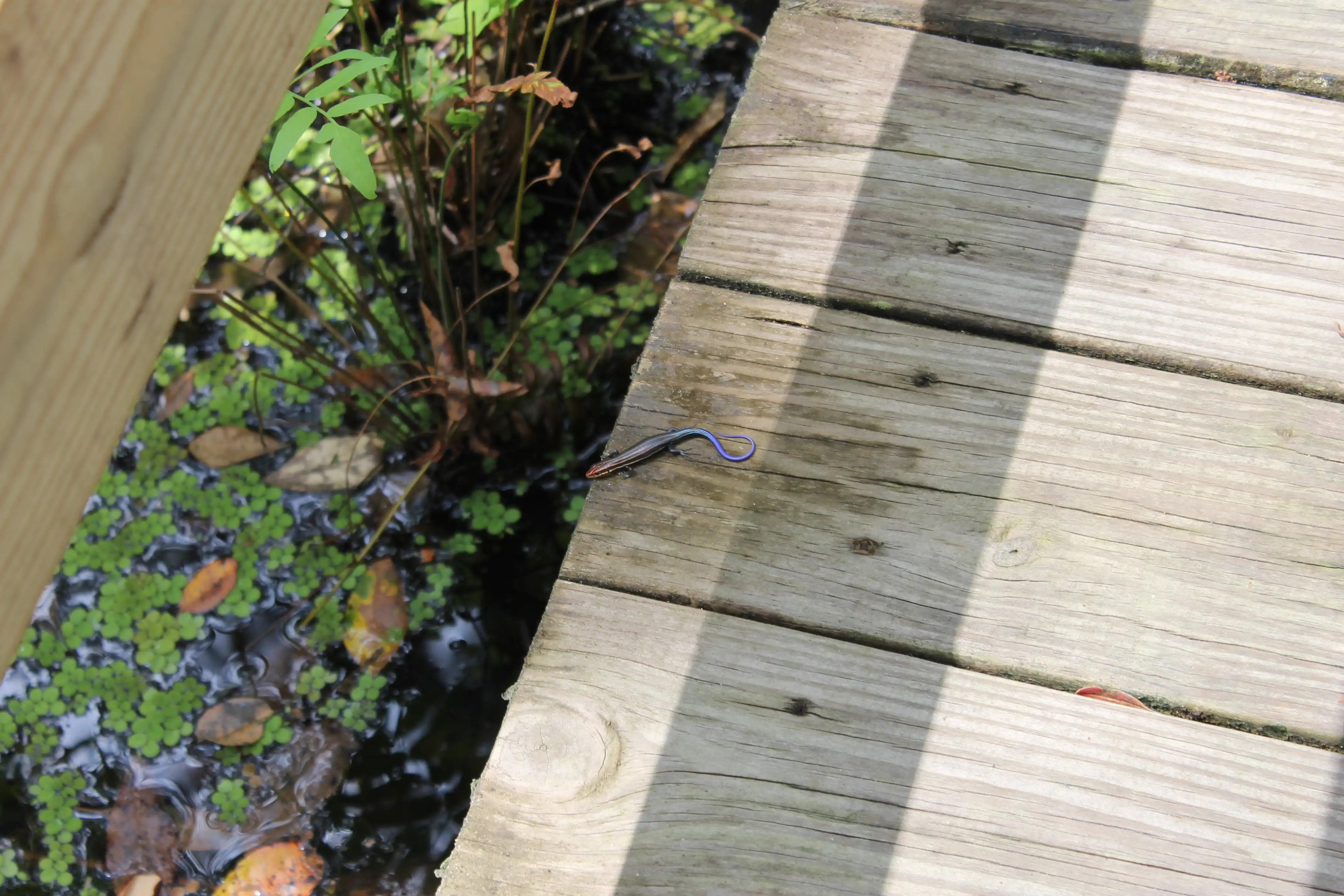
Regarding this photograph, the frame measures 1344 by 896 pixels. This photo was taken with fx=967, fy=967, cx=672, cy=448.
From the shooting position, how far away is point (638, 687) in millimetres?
1454

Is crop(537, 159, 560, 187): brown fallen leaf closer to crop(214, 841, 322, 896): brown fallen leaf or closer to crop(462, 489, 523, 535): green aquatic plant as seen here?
crop(462, 489, 523, 535): green aquatic plant

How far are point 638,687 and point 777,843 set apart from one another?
11.6 inches

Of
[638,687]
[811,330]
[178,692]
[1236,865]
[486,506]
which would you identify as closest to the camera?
[1236,865]

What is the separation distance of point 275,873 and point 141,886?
33 cm

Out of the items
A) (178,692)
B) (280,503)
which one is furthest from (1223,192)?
(178,692)

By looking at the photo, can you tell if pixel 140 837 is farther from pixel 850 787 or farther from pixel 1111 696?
pixel 1111 696

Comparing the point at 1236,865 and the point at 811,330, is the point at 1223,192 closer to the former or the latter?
the point at 811,330

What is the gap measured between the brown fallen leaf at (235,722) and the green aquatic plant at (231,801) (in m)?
0.10

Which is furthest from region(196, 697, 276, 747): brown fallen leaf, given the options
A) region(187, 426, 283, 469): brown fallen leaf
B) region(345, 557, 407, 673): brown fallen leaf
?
region(187, 426, 283, 469): brown fallen leaf

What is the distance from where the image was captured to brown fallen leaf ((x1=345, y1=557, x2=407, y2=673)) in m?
2.63

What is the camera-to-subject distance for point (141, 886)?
7.85 feet

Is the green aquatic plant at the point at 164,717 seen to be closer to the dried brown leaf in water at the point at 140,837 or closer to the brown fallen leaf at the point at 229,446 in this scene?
the dried brown leaf in water at the point at 140,837

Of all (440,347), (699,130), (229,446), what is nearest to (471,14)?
(440,347)

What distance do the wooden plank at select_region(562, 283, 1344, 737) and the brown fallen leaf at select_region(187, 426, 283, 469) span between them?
1.68 meters
